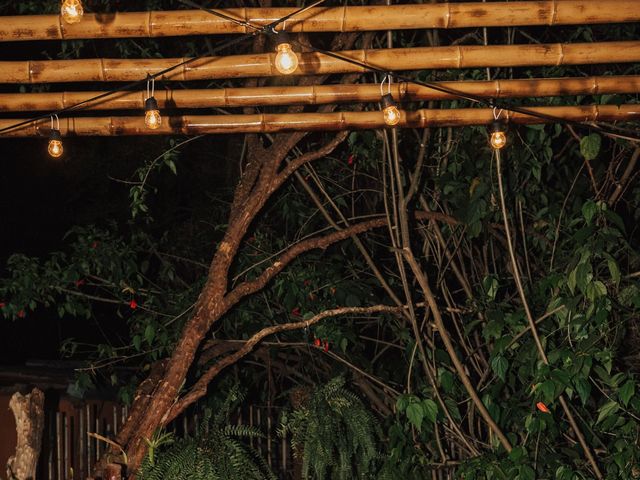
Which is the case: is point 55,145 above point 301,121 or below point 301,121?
below

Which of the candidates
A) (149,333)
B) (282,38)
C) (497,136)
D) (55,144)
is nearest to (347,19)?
Result: (282,38)

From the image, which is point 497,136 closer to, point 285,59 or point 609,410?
point 285,59

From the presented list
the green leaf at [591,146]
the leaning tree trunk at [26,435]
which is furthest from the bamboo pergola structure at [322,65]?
the leaning tree trunk at [26,435]

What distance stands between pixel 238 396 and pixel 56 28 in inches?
102

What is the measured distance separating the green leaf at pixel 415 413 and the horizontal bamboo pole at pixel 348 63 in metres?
1.77

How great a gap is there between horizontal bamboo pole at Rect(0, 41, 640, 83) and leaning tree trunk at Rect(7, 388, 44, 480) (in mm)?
1972

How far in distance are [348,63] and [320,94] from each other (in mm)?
232

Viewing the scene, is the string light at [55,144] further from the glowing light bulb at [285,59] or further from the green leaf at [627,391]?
the green leaf at [627,391]

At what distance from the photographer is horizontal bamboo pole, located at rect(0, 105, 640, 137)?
385 cm

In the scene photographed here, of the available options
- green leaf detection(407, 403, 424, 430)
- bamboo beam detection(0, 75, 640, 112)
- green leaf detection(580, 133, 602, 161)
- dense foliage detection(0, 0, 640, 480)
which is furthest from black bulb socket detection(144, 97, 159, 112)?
green leaf detection(580, 133, 602, 161)

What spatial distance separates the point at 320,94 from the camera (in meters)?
3.72

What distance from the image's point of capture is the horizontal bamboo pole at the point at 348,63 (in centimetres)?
350

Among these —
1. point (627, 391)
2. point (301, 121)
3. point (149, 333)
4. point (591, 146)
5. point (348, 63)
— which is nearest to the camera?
point (348, 63)

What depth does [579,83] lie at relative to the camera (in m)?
3.71
